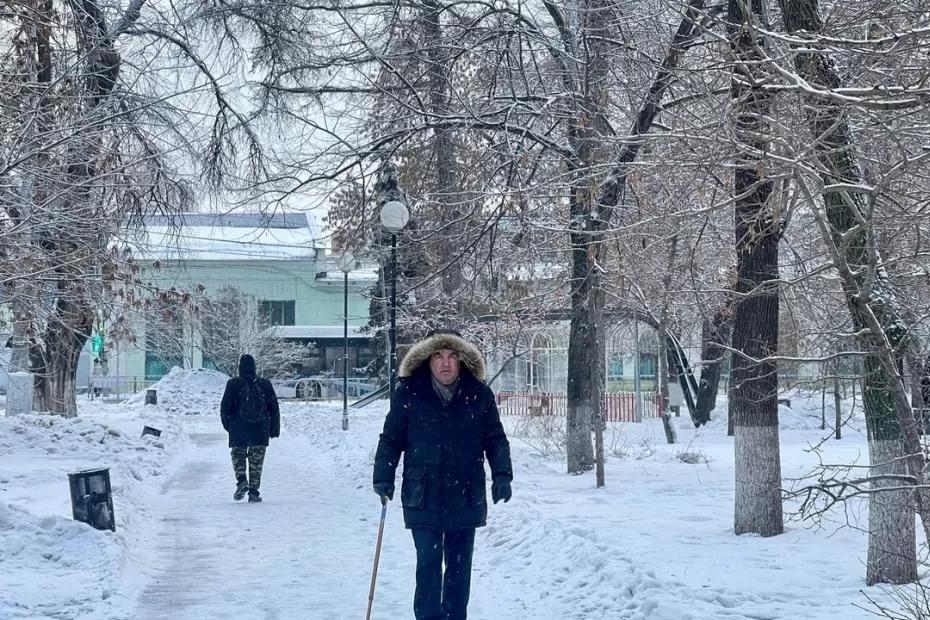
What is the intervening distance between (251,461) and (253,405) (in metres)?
0.76

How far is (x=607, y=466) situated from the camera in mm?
17984

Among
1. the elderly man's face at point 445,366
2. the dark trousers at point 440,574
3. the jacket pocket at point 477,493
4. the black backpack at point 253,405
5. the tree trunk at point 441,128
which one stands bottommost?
the dark trousers at point 440,574

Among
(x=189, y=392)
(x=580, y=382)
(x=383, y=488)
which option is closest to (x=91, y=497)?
(x=383, y=488)

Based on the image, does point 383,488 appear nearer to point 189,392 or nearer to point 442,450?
point 442,450

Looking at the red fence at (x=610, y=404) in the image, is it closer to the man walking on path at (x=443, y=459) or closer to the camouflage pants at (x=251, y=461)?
the camouflage pants at (x=251, y=461)

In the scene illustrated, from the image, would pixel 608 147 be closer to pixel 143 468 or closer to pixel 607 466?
pixel 607 466

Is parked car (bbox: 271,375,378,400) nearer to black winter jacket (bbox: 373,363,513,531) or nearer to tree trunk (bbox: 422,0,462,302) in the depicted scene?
tree trunk (bbox: 422,0,462,302)

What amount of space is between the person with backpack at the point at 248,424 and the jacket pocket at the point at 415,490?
7858 mm

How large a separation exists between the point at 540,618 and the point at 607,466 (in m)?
10.7

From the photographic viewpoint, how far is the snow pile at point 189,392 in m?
46.3

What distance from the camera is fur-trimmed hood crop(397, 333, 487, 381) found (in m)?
6.86

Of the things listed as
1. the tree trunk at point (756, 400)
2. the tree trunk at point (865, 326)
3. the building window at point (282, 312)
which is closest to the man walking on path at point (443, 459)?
the tree trunk at point (865, 326)

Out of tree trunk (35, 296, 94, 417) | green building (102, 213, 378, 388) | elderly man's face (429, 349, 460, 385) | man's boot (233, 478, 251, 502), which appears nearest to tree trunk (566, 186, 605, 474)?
man's boot (233, 478, 251, 502)

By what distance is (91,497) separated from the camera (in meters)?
10.2
